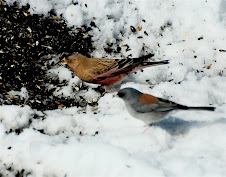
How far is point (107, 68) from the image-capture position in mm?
4609

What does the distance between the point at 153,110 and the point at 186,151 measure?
0.54m

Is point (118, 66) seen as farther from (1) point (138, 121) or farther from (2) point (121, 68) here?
(1) point (138, 121)

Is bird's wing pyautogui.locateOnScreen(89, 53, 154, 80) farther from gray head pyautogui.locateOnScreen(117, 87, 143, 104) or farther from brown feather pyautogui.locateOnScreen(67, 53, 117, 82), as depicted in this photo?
gray head pyautogui.locateOnScreen(117, 87, 143, 104)

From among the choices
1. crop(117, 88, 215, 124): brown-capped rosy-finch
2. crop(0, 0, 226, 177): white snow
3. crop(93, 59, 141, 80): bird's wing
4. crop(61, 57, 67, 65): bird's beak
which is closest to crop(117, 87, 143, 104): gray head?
crop(117, 88, 215, 124): brown-capped rosy-finch

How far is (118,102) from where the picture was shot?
444 centimetres

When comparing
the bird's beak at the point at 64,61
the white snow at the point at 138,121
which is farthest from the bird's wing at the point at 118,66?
the bird's beak at the point at 64,61

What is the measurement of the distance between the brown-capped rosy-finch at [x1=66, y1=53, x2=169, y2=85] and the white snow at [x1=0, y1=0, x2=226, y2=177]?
0.22 meters

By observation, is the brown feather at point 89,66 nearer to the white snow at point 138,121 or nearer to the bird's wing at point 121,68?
the bird's wing at point 121,68

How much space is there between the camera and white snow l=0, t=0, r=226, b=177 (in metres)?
3.10

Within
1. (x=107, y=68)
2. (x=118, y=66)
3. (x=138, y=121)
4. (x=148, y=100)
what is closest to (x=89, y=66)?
(x=107, y=68)

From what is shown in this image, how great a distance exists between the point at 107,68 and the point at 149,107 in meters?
1.35

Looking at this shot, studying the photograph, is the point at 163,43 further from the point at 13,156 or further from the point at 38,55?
the point at 13,156

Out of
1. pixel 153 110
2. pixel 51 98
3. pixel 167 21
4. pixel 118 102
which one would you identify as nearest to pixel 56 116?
pixel 51 98

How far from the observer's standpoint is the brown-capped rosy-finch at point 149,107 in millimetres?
3373
